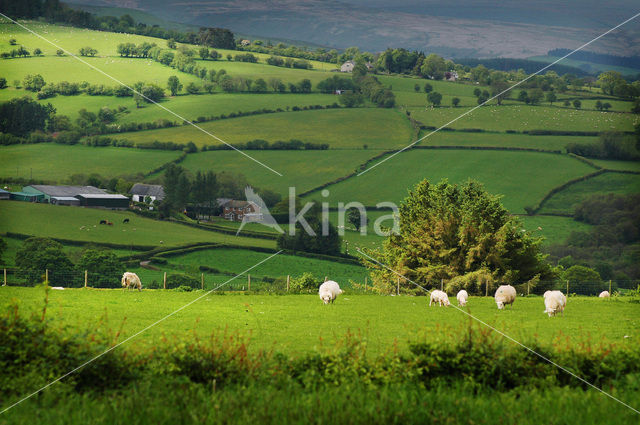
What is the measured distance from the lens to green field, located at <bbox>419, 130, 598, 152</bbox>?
100062 millimetres

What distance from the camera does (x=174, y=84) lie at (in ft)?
371

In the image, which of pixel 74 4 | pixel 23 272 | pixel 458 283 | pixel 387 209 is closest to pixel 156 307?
pixel 458 283

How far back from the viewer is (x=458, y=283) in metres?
38.9

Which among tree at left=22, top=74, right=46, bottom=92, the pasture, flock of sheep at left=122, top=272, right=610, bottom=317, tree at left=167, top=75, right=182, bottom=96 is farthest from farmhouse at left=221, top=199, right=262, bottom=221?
flock of sheep at left=122, top=272, right=610, bottom=317

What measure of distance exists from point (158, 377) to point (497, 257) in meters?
32.8

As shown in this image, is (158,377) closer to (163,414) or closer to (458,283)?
(163,414)

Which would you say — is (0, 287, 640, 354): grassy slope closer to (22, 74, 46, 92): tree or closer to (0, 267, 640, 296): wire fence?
(0, 267, 640, 296): wire fence

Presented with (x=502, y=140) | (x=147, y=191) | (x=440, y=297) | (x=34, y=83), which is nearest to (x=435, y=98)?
(x=502, y=140)

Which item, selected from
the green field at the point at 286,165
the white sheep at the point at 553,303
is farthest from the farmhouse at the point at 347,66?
the white sheep at the point at 553,303

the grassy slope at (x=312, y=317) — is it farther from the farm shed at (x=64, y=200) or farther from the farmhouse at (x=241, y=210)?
the farm shed at (x=64, y=200)

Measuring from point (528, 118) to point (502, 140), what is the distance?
33.4 feet

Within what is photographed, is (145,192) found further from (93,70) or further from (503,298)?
(503,298)

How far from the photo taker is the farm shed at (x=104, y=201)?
89.1 meters

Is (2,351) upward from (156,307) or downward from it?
upward
